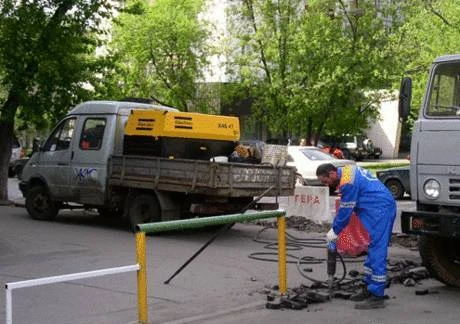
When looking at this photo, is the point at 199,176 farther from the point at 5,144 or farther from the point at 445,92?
the point at 5,144

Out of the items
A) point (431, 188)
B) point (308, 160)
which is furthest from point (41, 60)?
point (431, 188)

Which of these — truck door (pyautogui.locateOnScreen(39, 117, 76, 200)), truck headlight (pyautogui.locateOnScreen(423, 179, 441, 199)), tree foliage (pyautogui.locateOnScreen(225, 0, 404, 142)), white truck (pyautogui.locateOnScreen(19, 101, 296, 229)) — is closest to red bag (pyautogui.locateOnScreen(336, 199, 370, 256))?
white truck (pyautogui.locateOnScreen(19, 101, 296, 229))

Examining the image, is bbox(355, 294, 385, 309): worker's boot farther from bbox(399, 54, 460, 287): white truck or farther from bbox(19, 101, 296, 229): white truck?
bbox(19, 101, 296, 229): white truck

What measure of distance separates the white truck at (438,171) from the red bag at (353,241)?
6.89ft

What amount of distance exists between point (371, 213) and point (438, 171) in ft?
3.51

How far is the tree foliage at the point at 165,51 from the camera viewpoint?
3431cm

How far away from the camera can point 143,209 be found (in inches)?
514

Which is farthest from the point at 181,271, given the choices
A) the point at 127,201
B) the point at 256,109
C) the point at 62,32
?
the point at 256,109

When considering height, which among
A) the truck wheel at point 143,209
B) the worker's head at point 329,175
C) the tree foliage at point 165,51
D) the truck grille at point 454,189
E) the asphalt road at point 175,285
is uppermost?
the tree foliage at point 165,51

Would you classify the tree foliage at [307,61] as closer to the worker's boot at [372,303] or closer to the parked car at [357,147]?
the parked car at [357,147]

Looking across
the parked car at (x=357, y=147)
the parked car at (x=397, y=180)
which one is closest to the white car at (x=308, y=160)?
the parked car at (x=397, y=180)

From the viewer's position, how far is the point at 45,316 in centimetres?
707

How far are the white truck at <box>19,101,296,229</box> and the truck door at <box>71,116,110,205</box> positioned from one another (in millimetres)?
19

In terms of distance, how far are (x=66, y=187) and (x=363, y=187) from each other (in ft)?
26.6
